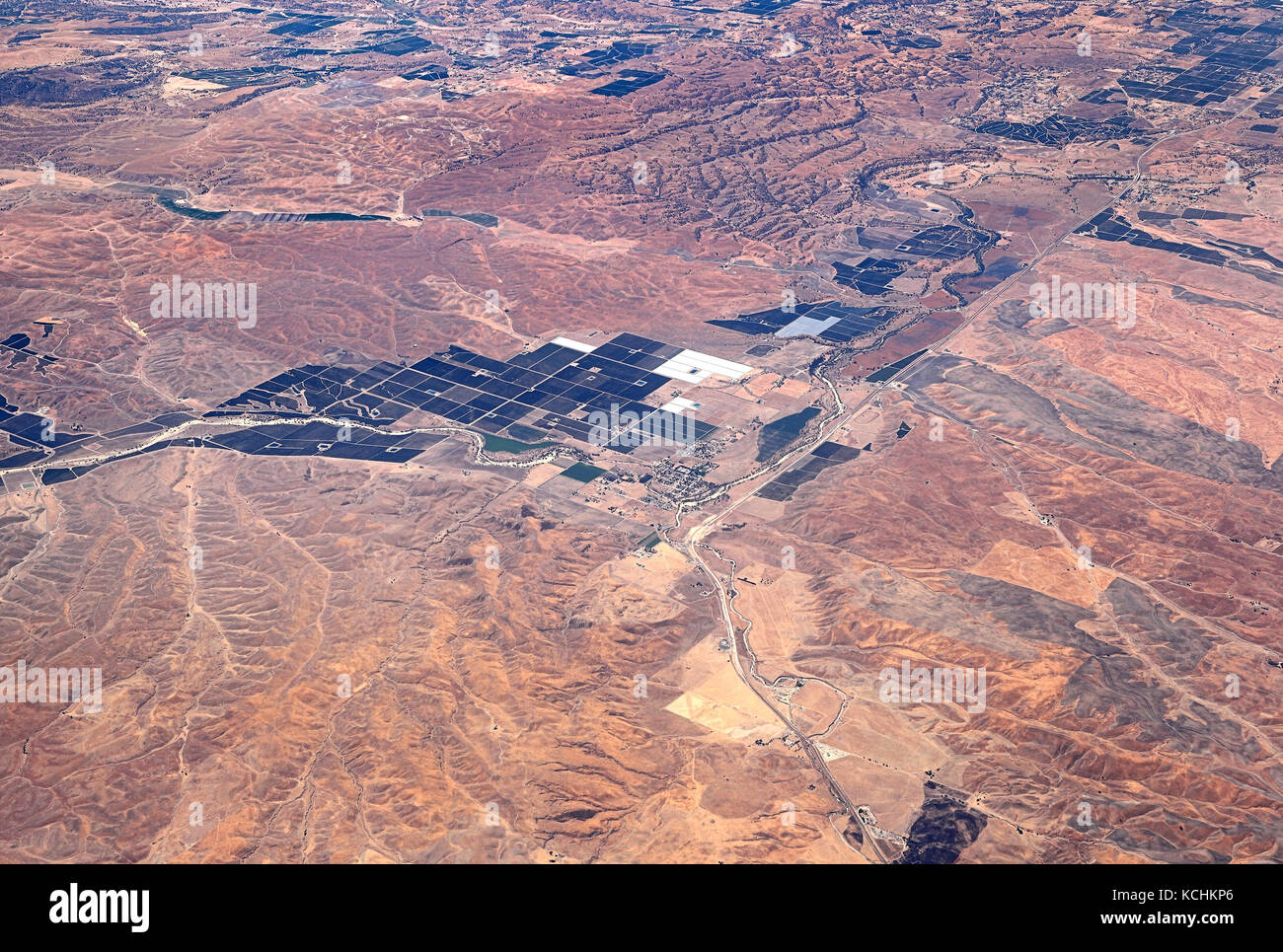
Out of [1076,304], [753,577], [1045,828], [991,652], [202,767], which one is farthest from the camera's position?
[1076,304]

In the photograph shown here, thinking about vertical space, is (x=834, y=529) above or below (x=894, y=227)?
below

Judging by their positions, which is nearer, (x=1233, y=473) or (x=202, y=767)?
(x=202, y=767)

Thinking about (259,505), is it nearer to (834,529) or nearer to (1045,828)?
(834,529)

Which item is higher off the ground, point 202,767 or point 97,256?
point 97,256

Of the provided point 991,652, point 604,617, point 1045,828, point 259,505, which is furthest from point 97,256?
point 1045,828

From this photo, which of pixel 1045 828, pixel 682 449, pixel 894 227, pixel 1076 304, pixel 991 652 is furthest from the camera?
pixel 894 227

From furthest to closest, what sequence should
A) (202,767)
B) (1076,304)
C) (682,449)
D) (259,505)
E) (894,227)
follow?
(894,227) → (1076,304) → (682,449) → (259,505) → (202,767)

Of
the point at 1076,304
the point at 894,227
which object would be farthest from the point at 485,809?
the point at 894,227

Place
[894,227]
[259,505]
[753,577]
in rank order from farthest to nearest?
[894,227] < [259,505] < [753,577]

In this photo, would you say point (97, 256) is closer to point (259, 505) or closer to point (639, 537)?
point (259, 505)
